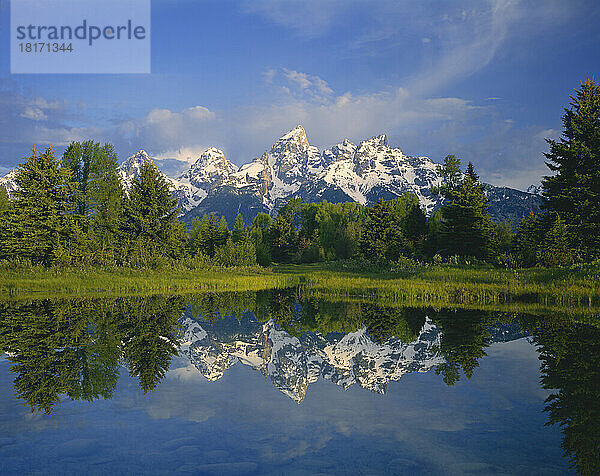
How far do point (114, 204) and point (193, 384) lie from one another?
54880mm

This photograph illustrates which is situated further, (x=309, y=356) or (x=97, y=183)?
(x=97, y=183)

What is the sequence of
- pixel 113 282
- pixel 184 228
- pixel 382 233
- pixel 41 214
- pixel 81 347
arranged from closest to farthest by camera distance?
pixel 81 347
pixel 113 282
pixel 41 214
pixel 184 228
pixel 382 233

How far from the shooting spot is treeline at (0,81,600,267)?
130 feet

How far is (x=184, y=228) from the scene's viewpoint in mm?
59188

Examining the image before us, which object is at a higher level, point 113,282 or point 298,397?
point 113,282

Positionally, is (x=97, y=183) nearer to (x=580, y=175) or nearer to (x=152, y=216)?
(x=152, y=216)

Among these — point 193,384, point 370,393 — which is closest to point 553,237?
point 370,393

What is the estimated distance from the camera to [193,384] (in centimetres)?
1184

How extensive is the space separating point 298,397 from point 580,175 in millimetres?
39966

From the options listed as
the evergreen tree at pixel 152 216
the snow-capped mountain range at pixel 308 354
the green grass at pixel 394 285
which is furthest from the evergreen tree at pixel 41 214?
the snow-capped mountain range at pixel 308 354

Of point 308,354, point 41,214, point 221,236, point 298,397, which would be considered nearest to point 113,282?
point 41,214

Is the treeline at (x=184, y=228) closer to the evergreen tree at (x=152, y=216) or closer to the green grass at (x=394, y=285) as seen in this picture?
the evergreen tree at (x=152, y=216)

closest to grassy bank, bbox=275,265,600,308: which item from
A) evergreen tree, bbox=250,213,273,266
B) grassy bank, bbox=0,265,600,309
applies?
grassy bank, bbox=0,265,600,309

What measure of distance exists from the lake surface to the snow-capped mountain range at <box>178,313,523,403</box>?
9 cm
